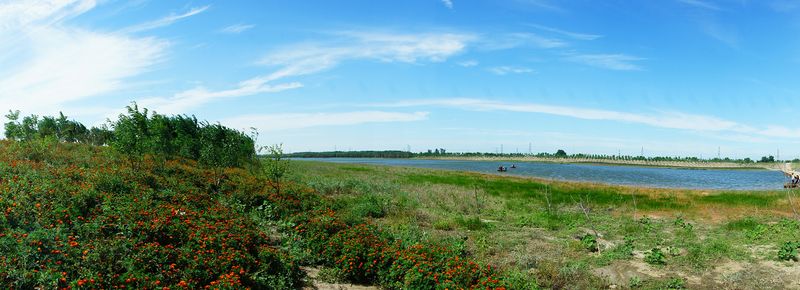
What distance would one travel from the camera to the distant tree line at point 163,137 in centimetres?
2311

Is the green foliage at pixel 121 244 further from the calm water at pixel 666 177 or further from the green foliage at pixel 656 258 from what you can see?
the calm water at pixel 666 177

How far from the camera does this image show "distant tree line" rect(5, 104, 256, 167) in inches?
910

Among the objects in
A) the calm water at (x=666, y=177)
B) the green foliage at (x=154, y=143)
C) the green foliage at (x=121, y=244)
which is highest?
the green foliage at (x=154, y=143)

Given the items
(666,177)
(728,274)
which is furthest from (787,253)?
(666,177)

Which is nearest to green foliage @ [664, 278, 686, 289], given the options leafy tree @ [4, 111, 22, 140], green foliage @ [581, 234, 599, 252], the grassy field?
the grassy field

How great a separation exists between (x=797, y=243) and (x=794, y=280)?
3.10 m

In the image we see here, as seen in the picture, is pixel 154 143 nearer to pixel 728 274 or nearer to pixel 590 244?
pixel 590 244

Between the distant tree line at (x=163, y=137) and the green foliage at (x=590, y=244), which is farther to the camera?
the distant tree line at (x=163, y=137)

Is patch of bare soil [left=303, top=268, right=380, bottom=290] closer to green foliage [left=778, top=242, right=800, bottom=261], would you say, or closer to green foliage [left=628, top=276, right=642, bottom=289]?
green foliage [left=628, top=276, right=642, bottom=289]

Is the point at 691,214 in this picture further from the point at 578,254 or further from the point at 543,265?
the point at 543,265

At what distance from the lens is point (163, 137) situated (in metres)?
30.0

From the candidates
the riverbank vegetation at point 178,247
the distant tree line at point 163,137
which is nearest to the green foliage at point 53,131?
the distant tree line at point 163,137

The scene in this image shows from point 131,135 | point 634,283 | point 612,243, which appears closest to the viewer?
point 634,283

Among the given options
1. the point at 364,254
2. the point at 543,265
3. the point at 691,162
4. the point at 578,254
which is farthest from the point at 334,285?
the point at 691,162
